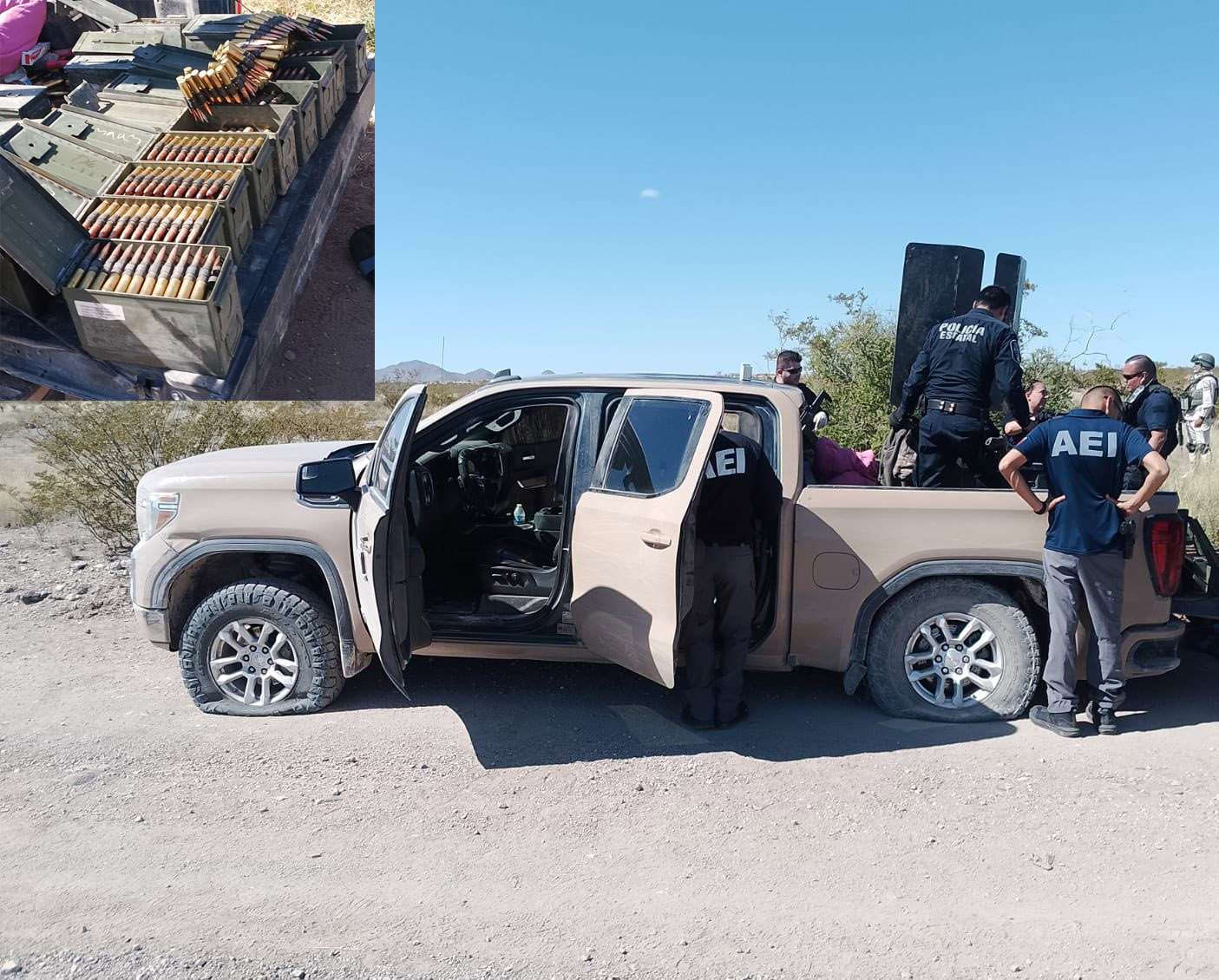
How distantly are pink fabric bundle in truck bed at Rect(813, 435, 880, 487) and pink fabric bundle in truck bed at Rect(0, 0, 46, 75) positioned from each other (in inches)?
407

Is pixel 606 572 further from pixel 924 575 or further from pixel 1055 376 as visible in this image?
pixel 1055 376

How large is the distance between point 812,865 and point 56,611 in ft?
18.5

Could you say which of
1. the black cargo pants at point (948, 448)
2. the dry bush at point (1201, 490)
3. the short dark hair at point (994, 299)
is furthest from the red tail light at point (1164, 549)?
the dry bush at point (1201, 490)

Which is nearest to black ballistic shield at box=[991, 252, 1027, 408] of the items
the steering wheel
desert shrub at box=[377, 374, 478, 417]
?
the steering wheel

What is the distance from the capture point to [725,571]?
4414 millimetres

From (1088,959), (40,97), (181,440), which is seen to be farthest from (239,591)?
(40,97)

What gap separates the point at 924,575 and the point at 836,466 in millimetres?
786

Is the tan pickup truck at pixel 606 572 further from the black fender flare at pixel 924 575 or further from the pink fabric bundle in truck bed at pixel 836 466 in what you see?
the pink fabric bundle in truck bed at pixel 836 466

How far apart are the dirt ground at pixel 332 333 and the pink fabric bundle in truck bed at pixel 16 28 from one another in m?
3.63

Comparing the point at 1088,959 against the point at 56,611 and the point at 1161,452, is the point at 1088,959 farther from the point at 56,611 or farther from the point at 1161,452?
the point at 56,611

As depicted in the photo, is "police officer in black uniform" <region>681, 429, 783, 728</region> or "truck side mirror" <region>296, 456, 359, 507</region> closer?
"police officer in black uniform" <region>681, 429, 783, 728</region>

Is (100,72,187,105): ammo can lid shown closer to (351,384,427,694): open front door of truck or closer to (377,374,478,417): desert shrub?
(377,374,478,417): desert shrub

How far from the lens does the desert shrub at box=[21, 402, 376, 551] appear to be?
830cm

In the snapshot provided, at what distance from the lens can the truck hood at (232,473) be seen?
186 inches
